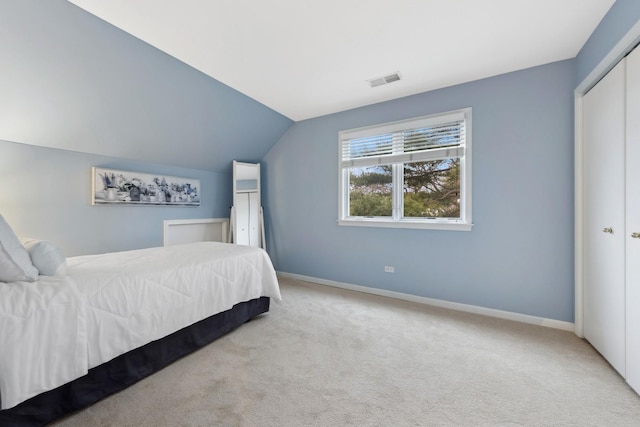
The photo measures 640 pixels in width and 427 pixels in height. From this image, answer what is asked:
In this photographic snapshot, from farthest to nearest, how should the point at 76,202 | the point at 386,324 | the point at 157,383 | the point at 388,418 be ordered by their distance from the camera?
the point at 76,202
the point at 386,324
the point at 157,383
the point at 388,418

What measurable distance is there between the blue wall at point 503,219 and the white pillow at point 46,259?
9.67 ft

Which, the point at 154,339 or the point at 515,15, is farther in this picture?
the point at 515,15

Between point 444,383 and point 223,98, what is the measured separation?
353 centimetres

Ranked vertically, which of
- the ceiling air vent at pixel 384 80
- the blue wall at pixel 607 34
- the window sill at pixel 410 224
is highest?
the ceiling air vent at pixel 384 80

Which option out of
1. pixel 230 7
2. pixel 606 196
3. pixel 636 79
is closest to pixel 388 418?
pixel 606 196

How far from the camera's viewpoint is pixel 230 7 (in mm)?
1845

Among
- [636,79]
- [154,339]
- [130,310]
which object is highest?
[636,79]

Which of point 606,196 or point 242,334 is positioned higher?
point 606,196

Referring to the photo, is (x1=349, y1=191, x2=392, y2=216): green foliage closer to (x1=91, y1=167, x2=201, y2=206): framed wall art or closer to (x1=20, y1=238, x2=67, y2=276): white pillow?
(x1=91, y1=167, x2=201, y2=206): framed wall art

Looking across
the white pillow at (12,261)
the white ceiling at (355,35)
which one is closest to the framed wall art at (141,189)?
the white ceiling at (355,35)

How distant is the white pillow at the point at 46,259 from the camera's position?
1503mm

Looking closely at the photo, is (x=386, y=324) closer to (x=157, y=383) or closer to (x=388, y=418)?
(x=388, y=418)

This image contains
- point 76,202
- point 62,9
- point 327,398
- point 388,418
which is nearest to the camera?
point 388,418

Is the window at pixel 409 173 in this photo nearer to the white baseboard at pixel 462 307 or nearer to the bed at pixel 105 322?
the white baseboard at pixel 462 307
